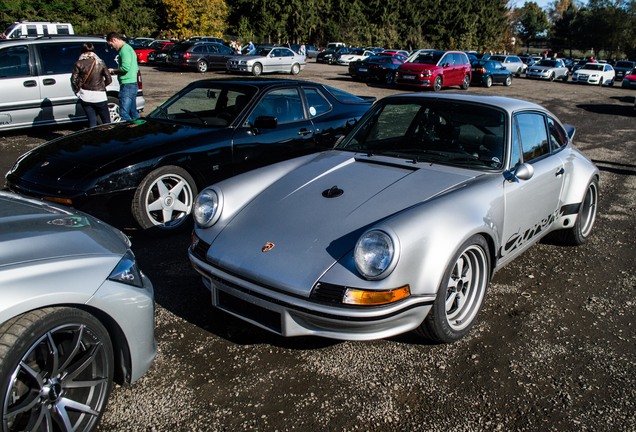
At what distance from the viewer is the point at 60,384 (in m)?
2.20

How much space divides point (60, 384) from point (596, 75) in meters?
35.5

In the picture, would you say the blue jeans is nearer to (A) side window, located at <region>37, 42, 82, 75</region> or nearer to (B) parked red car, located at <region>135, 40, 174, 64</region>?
(A) side window, located at <region>37, 42, 82, 75</region>

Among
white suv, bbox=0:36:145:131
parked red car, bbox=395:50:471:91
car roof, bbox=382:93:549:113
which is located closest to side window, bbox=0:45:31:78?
white suv, bbox=0:36:145:131

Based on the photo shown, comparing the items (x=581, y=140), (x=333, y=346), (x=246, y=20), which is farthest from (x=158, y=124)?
(x=246, y=20)

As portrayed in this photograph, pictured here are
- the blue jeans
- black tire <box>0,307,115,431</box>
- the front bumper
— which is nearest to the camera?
black tire <box>0,307,115,431</box>

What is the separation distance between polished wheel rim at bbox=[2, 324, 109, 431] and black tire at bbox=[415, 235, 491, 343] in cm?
176

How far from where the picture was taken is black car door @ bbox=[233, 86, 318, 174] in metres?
5.56

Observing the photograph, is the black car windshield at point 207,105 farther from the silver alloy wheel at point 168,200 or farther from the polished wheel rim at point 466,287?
the polished wheel rim at point 466,287

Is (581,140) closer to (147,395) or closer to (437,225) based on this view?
(437,225)

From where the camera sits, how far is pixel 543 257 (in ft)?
15.7

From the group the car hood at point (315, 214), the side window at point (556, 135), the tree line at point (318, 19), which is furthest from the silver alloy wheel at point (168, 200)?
the tree line at point (318, 19)

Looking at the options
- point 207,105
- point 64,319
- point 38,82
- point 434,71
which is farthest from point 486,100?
point 434,71

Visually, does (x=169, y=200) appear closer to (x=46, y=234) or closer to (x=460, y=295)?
(x=46, y=234)

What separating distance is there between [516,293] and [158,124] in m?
4.00
